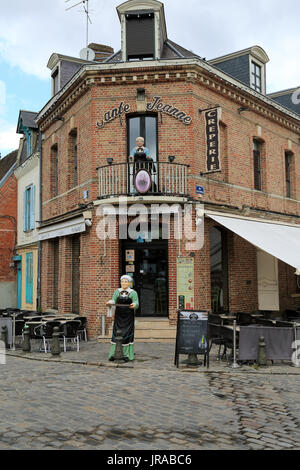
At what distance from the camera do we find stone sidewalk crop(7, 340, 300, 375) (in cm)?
845

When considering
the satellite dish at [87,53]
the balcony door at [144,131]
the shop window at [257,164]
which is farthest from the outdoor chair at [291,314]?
the satellite dish at [87,53]

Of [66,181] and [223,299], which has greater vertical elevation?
[66,181]

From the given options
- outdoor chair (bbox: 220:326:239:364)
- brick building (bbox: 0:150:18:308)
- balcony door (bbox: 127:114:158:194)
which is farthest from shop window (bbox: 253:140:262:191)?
brick building (bbox: 0:150:18:308)

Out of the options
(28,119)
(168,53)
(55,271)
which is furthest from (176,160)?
(28,119)

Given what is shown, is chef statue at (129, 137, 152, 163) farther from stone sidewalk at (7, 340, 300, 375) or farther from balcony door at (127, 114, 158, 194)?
stone sidewalk at (7, 340, 300, 375)

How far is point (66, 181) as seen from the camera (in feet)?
48.7

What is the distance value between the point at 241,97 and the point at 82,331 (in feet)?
29.9

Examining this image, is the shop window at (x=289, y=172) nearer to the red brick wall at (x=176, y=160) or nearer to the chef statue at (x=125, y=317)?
the red brick wall at (x=176, y=160)

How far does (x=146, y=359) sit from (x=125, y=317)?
3.38 ft

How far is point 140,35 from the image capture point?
527 inches

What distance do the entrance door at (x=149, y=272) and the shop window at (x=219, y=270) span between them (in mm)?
1689

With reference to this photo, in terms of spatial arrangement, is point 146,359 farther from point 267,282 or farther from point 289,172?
point 289,172

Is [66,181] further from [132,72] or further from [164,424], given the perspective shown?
[164,424]
